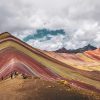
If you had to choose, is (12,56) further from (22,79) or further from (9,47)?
(22,79)

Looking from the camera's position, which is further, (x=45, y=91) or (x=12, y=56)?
(x=12, y=56)

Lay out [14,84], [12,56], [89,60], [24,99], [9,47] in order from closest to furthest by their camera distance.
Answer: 1. [24,99]
2. [14,84]
3. [12,56]
4. [9,47]
5. [89,60]

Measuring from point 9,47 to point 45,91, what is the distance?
39.6 m

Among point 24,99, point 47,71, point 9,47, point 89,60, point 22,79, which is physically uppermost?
point 89,60

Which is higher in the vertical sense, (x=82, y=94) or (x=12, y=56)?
(x=12, y=56)

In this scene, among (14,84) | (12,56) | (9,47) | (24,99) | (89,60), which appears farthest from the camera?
(89,60)

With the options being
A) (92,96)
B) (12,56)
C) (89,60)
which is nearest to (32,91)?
(92,96)

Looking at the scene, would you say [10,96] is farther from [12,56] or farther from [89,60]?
[89,60]

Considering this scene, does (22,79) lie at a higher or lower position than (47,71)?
lower

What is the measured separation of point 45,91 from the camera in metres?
33.5

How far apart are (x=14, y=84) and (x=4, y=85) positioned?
1722 millimetres

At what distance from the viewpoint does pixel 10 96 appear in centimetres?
3356

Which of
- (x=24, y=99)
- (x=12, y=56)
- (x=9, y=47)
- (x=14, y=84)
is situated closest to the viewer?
(x=24, y=99)

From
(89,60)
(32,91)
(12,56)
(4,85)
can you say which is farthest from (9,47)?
(89,60)
